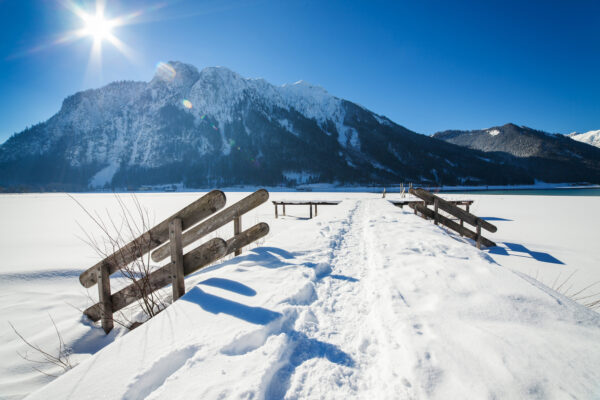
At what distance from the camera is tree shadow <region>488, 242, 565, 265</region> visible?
6738 millimetres

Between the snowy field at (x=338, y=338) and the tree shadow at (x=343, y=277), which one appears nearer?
the snowy field at (x=338, y=338)

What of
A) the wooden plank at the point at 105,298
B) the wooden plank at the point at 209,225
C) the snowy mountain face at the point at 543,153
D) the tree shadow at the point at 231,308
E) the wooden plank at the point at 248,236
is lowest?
the wooden plank at the point at 105,298

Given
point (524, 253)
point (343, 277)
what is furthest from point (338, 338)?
point (524, 253)

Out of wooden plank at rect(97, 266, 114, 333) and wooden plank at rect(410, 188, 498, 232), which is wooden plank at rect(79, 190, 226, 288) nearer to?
wooden plank at rect(97, 266, 114, 333)

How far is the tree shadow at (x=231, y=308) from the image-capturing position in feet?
6.32

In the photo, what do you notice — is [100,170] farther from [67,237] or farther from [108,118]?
[67,237]

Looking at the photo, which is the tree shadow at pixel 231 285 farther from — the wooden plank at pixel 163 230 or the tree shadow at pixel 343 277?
the tree shadow at pixel 343 277

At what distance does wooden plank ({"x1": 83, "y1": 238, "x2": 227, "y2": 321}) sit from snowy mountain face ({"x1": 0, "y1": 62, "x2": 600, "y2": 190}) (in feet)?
350

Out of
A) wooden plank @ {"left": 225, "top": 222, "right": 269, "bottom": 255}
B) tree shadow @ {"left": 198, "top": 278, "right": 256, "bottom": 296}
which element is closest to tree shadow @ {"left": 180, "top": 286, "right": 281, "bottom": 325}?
tree shadow @ {"left": 198, "top": 278, "right": 256, "bottom": 296}

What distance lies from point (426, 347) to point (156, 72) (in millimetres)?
197894

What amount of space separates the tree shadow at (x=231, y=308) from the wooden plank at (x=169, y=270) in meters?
0.42

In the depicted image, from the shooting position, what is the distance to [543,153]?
448ft

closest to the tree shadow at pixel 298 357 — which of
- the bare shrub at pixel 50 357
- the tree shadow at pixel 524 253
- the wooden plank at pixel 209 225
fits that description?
the wooden plank at pixel 209 225

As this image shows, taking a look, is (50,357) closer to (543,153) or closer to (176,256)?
(176,256)
